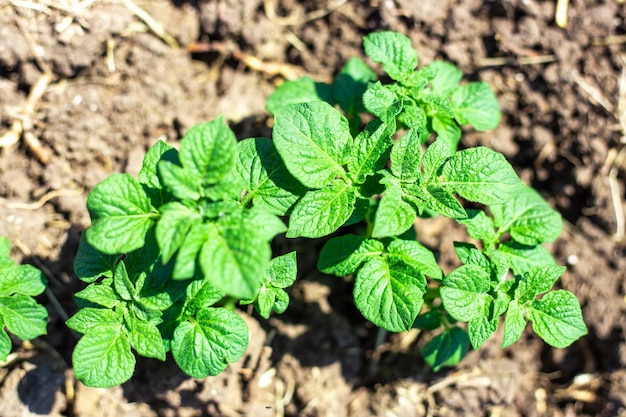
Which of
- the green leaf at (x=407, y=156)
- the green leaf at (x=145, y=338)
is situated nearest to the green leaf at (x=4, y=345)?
the green leaf at (x=145, y=338)

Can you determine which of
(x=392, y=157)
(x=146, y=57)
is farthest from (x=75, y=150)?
(x=392, y=157)

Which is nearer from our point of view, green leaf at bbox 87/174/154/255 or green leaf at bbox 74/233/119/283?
green leaf at bbox 87/174/154/255

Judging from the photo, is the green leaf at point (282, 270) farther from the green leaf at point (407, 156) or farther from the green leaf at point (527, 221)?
the green leaf at point (527, 221)

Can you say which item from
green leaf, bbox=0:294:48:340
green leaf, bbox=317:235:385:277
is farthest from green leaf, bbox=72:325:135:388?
green leaf, bbox=317:235:385:277

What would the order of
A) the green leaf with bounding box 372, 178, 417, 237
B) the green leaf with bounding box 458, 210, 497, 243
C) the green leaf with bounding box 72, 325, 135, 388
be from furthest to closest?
the green leaf with bounding box 458, 210, 497, 243
the green leaf with bounding box 72, 325, 135, 388
the green leaf with bounding box 372, 178, 417, 237

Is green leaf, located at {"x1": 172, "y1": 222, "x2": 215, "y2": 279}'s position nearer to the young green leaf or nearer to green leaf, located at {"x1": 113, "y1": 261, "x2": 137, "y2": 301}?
green leaf, located at {"x1": 113, "y1": 261, "x2": 137, "y2": 301}

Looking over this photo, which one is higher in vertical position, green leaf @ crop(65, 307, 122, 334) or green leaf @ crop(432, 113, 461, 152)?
green leaf @ crop(432, 113, 461, 152)

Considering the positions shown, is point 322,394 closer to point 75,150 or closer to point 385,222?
point 385,222
